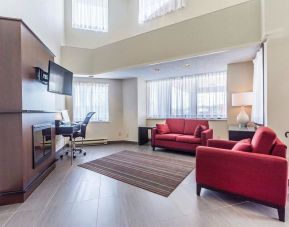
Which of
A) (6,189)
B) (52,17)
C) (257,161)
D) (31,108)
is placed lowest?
(6,189)

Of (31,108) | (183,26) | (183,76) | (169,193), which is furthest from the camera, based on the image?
(183,76)

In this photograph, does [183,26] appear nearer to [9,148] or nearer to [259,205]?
[259,205]

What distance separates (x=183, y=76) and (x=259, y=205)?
179 inches

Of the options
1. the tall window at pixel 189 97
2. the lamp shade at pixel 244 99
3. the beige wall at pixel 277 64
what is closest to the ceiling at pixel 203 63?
the tall window at pixel 189 97

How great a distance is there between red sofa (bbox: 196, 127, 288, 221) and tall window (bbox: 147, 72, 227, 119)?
3.34 meters

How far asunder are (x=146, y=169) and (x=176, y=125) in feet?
7.66

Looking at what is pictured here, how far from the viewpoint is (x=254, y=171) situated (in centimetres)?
215

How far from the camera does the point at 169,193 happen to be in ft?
8.87

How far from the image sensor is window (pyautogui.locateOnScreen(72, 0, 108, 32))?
647 centimetres

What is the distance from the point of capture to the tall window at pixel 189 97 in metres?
A: 5.55

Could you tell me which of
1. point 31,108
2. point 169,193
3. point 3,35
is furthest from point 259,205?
point 3,35

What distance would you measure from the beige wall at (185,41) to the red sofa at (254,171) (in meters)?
2.12

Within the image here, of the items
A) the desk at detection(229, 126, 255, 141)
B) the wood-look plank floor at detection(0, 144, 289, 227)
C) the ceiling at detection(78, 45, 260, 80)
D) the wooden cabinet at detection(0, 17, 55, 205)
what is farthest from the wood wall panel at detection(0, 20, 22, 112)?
the desk at detection(229, 126, 255, 141)

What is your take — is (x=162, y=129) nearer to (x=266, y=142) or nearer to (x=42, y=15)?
(x=266, y=142)
